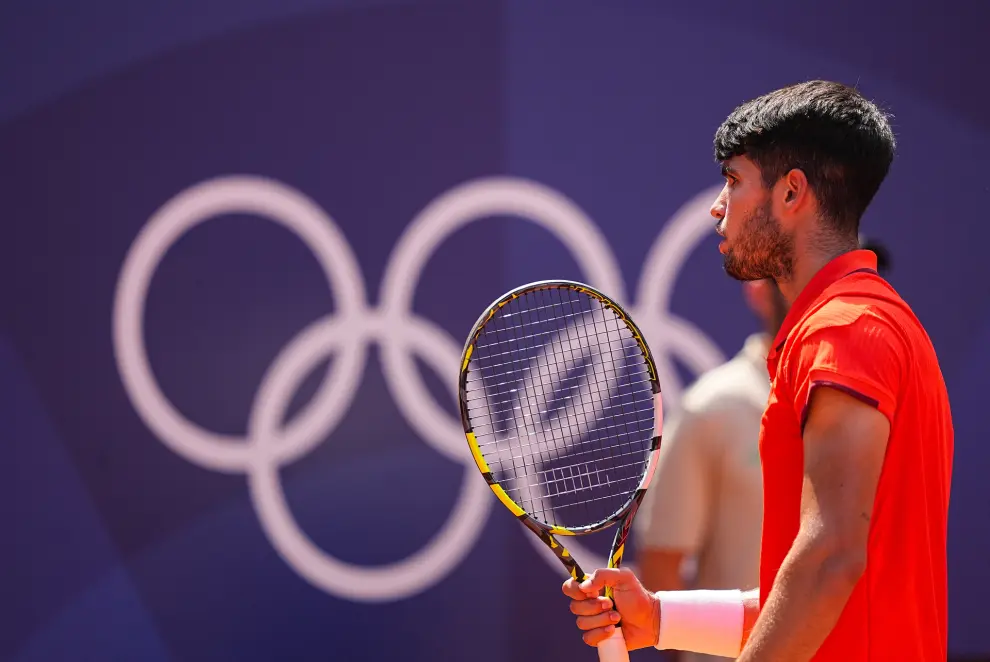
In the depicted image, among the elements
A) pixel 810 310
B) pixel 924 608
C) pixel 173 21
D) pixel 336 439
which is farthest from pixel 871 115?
pixel 173 21

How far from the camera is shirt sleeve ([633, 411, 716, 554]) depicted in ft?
10.00

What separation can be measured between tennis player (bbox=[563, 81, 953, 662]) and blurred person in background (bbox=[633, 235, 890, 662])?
3.90 feet

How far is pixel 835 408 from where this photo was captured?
157 cm

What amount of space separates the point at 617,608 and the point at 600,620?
48 millimetres

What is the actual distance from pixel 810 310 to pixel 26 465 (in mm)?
2999

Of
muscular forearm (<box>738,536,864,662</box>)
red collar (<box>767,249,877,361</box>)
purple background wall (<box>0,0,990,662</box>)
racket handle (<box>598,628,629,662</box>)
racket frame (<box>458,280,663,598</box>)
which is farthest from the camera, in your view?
purple background wall (<box>0,0,990,662</box>)

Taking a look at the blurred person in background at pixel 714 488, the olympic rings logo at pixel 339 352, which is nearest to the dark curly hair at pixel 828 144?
the blurred person in background at pixel 714 488

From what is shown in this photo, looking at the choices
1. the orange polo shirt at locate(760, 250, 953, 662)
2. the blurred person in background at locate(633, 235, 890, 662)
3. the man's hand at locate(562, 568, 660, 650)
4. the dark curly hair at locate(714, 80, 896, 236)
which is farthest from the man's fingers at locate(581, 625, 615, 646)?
the blurred person in background at locate(633, 235, 890, 662)

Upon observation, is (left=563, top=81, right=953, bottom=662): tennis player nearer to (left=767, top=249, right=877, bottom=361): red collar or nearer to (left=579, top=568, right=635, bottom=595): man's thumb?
(left=767, top=249, right=877, bottom=361): red collar

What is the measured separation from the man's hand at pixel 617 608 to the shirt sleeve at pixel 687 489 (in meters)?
0.92

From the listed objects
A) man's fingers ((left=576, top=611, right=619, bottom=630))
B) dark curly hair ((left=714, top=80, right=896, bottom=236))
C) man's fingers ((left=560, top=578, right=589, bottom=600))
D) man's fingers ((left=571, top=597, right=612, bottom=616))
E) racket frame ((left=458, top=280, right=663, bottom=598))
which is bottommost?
man's fingers ((left=576, top=611, right=619, bottom=630))

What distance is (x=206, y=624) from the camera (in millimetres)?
3922

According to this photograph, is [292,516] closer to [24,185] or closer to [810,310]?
[24,185]

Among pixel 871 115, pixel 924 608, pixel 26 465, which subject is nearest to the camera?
pixel 924 608
